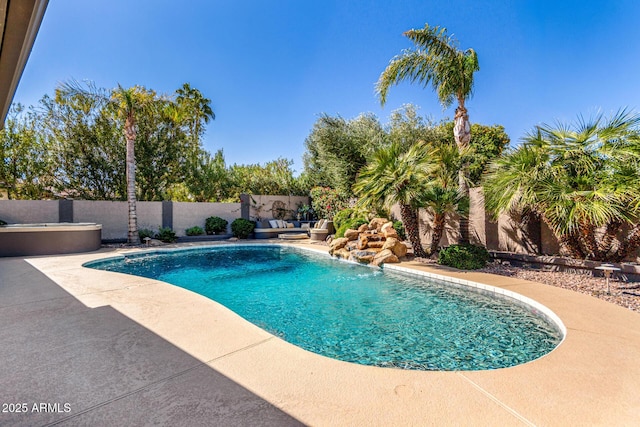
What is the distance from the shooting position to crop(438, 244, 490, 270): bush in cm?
717

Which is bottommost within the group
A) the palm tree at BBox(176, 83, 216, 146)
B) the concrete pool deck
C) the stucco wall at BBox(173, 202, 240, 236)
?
the concrete pool deck

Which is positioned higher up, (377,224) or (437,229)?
(377,224)

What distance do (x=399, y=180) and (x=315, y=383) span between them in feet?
20.8

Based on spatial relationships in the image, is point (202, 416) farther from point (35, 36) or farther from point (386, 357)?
point (35, 36)

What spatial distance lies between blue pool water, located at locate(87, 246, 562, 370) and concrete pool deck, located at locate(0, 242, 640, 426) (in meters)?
0.62

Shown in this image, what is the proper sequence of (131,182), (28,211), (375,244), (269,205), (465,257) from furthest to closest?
1. (269,205)
2. (131,182)
3. (28,211)
4. (375,244)
5. (465,257)

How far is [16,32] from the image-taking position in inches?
105

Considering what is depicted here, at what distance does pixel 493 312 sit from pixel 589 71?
38.8ft

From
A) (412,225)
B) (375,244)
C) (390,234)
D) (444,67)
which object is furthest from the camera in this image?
(375,244)

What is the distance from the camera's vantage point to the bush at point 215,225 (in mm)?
15648

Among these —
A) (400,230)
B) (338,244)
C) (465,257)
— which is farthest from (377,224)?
(465,257)

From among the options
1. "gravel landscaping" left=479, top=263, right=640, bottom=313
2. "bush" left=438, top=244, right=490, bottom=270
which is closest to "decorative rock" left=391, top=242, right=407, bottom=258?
"bush" left=438, top=244, right=490, bottom=270

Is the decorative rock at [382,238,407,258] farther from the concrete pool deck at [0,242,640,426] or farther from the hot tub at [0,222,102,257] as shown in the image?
the hot tub at [0,222,102,257]

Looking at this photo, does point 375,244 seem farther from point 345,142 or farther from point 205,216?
point 205,216
